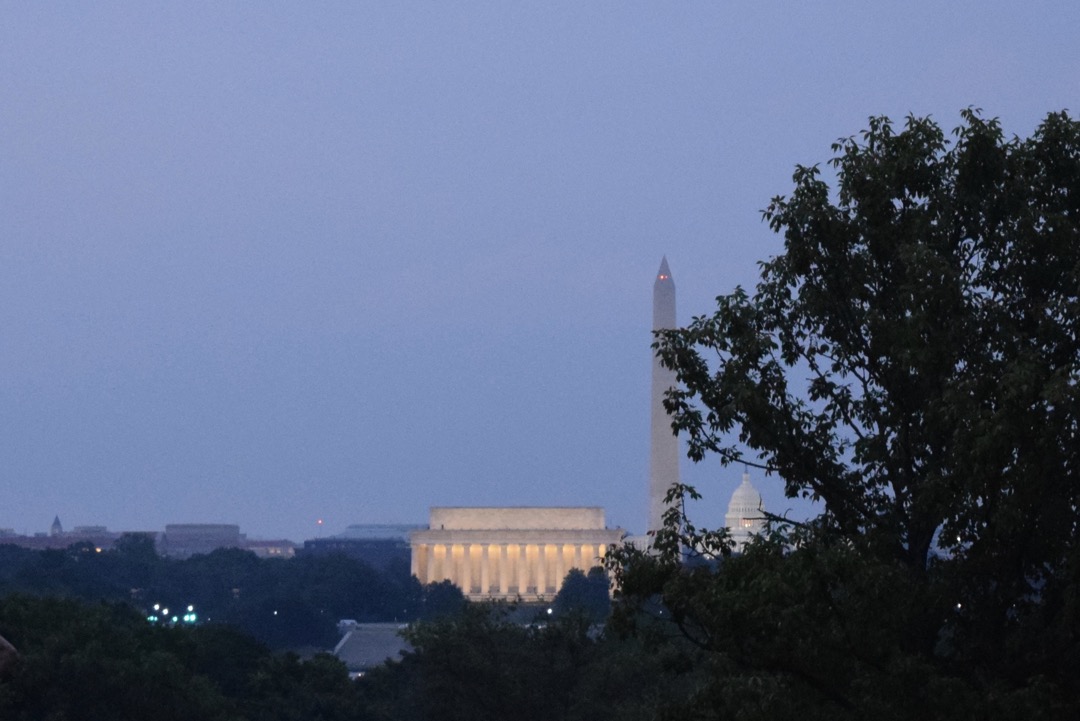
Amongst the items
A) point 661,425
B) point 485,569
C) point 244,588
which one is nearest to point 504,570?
point 485,569

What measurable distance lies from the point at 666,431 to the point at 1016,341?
295ft

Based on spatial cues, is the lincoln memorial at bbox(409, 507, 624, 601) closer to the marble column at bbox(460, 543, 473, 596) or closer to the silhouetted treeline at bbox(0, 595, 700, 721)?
the marble column at bbox(460, 543, 473, 596)

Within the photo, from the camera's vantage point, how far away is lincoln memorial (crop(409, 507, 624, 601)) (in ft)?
534

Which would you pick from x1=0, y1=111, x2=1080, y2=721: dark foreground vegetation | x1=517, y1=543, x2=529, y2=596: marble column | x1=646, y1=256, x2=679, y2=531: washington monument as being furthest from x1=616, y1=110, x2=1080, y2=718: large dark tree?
x1=517, y1=543, x2=529, y2=596: marble column

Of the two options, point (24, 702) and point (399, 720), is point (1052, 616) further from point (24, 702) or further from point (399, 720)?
point (399, 720)

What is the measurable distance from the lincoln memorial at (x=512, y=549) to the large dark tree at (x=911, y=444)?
14133 centimetres

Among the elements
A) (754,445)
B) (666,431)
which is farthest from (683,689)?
(666,431)

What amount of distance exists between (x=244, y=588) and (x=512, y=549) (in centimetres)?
2307

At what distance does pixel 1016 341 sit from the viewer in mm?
18703

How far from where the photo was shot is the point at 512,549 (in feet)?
538

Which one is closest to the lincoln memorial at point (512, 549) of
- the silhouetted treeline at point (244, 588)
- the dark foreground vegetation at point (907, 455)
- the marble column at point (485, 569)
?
the marble column at point (485, 569)

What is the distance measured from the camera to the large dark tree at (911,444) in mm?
17344

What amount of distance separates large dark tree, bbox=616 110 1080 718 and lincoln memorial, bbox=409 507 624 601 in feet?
464

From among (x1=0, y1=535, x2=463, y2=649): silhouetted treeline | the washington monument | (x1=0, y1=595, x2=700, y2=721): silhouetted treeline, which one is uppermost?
the washington monument
